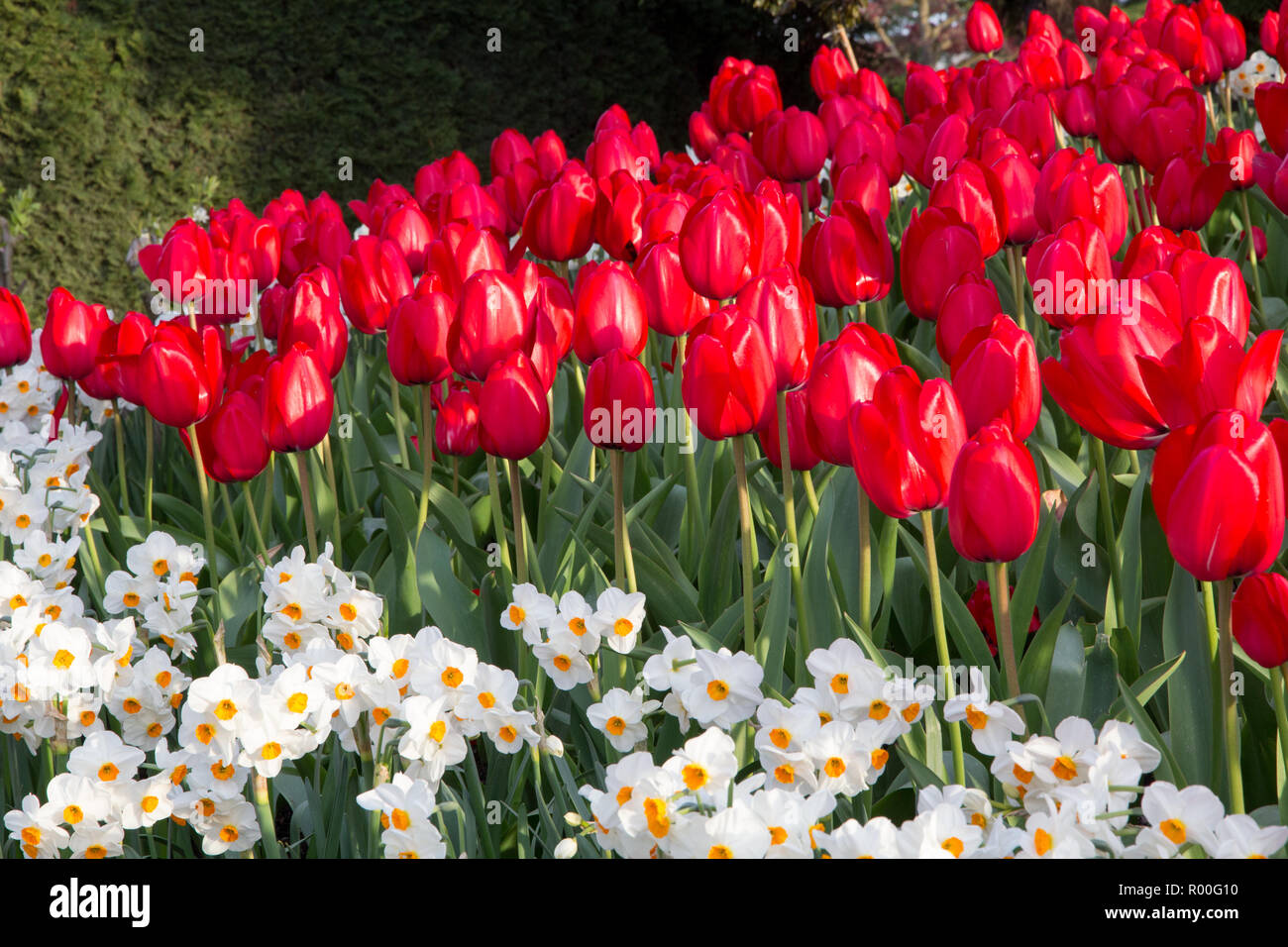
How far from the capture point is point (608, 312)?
1.92 meters

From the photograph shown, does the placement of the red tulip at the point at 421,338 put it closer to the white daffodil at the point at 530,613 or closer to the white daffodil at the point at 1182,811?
the white daffodil at the point at 530,613

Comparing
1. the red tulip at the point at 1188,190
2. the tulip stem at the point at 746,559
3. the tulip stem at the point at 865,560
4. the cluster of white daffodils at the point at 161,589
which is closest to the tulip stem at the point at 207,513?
the cluster of white daffodils at the point at 161,589

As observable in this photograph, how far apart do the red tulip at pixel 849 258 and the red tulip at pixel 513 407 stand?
0.67m

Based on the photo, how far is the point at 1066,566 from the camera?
1.95 meters

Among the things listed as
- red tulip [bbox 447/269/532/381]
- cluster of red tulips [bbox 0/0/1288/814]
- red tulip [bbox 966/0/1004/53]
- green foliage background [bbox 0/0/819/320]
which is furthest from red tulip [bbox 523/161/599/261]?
green foliage background [bbox 0/0/819/320]

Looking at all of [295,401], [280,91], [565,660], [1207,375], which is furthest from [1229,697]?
[280,91]

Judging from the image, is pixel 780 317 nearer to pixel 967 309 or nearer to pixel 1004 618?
pixel 967 309

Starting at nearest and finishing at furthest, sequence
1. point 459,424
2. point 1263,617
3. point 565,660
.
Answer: point 1263,617 < point 565,660 < point 459,424

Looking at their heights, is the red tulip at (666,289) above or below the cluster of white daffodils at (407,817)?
above

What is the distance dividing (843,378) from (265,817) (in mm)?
892

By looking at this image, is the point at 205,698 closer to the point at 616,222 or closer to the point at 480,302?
the point at 480,302

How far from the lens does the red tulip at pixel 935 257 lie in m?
2.03
